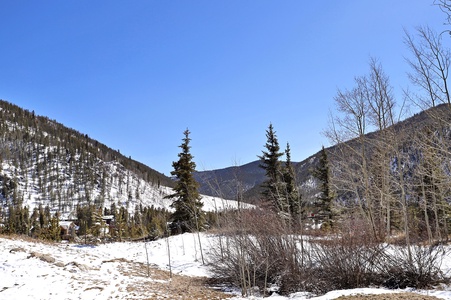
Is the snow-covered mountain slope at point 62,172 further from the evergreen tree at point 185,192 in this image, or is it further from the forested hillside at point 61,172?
the evergreen tree at point 185,192

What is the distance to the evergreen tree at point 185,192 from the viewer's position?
2834cm

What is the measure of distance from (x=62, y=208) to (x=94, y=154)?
175ft

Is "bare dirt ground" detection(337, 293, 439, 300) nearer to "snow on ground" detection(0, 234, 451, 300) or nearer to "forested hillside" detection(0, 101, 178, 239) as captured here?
"snow on ground" detection(0, 234, 451, 300)

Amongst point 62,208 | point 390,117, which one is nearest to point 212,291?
point 390,117

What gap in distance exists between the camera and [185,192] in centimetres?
2883

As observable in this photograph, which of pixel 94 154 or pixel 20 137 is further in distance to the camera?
pixel 94 154

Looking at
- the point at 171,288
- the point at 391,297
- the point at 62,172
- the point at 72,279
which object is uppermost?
the point at 62,172

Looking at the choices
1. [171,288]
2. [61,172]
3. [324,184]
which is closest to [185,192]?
[324,184]

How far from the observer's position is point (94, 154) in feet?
558

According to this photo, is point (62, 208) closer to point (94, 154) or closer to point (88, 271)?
point (94, 154)

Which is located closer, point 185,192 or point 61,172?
point 185,192

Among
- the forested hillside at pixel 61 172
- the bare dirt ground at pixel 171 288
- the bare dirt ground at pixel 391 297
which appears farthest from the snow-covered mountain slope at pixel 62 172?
the bare dirt ground at pixel 391 297

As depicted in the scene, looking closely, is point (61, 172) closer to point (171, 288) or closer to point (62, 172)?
point (62, 172)

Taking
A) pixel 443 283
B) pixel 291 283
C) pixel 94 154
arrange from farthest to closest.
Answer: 1. pixel 94 154
2. pixel 291 283
3. pixel 443 283
